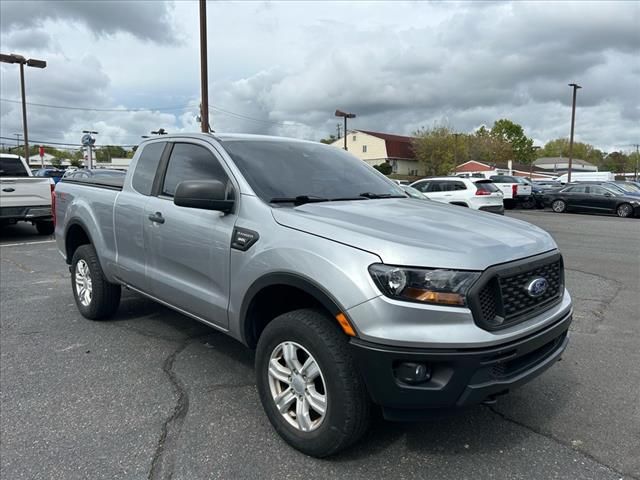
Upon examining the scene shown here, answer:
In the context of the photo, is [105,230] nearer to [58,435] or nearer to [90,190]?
[90,190]

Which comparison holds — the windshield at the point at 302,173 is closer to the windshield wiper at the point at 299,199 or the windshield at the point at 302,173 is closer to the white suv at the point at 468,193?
the windshield wiper at the point at 299,199

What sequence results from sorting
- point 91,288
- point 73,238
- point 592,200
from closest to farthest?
point 91,288, point 73,238, point 592,200

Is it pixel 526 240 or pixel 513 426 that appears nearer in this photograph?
pixel 526 240

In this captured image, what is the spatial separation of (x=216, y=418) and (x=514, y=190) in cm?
2240

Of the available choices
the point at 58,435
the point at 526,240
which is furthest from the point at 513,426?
the point at 58,435

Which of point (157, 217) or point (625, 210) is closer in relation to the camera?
point (157, 217)

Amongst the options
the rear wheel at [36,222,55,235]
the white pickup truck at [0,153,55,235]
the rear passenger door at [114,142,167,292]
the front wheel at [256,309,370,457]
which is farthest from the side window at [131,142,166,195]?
the rear wheel at [36,222,55,235]

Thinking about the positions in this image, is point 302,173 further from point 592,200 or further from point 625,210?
point 592,200

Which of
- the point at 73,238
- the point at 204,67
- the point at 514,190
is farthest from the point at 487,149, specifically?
the point at 73,238

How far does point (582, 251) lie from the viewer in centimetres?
1011

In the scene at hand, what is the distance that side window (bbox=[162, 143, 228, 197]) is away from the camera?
3.62 meters

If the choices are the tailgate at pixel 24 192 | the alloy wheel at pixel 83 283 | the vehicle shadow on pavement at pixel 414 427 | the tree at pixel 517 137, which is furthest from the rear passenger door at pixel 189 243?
the tree at pixel 517 137

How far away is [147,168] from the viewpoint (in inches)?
173

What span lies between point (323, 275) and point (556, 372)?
2443mm
